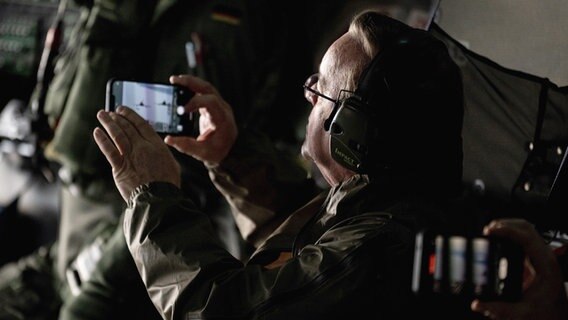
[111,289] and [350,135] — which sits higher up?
[350,135]

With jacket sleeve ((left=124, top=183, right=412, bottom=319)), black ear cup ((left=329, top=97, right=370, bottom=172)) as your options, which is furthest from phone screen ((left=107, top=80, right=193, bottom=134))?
black ear cup ((left=329, top=97, right=370, bottom=172))

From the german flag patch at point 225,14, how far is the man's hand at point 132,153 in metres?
1.22

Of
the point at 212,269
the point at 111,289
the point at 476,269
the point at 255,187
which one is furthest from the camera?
the point at 111,289

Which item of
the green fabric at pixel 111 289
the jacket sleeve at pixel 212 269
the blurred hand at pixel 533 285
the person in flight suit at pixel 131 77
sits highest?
the blurred hand at pixel 533 285

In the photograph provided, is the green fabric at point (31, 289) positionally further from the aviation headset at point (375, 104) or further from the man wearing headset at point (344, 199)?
the aviation headset at point (375, 104)

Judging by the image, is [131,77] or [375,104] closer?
[375,104]

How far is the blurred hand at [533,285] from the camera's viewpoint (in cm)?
88

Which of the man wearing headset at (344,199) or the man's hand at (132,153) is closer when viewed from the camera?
the man wearing headset at (344,199)

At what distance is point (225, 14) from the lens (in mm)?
2449

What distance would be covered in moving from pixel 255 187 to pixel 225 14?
96 centimetres

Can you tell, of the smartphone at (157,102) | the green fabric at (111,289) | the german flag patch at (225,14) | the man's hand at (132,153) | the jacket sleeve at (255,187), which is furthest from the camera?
the german flag patch at (225,14)

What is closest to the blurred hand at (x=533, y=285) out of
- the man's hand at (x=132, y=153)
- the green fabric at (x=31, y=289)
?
the man's hand at (x=132, y=153)

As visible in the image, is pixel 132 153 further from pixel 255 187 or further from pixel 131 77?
pixel 131 77

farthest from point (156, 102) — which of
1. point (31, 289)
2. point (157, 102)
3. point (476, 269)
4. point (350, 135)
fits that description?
point (31, 289)
